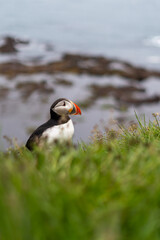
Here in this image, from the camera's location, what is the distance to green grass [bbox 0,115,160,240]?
2113 millimetres

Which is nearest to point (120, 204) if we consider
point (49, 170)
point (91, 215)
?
point (91, 215)

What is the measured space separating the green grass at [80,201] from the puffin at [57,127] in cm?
236

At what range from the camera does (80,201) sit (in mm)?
2475

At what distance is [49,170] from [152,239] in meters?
1.18

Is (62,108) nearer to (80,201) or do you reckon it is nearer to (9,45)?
(80,201)

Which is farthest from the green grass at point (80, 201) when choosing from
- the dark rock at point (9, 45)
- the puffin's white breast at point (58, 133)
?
the dark rock at point (9, 45)

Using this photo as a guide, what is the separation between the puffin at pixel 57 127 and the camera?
5727mm

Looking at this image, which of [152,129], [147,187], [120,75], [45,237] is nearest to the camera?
[45,237]

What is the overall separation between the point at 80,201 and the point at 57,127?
3.38 metres

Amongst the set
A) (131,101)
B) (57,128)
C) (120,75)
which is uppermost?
(120,75)

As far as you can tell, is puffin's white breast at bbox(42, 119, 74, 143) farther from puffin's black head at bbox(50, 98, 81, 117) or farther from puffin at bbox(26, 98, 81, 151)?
puffin's black head at bbox(50, 98, 81, 117)

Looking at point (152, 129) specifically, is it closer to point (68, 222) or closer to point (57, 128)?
point (57, 128)

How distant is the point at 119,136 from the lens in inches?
249

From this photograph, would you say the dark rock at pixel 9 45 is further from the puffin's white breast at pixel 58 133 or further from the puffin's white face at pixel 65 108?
the puffin's white breast at pixel 58 133
